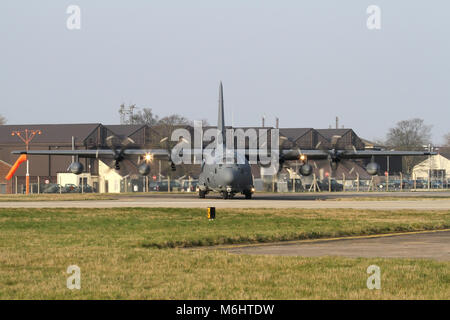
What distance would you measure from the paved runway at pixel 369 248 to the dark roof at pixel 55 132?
313 feet

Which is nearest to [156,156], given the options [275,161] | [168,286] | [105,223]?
[275,161]

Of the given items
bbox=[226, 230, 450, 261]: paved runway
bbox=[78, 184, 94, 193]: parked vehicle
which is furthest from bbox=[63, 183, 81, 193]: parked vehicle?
bbox=[226, 230, 450, 261]: paved runway

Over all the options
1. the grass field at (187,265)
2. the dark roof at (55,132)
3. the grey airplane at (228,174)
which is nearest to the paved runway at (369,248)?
the grass field at (187,265)

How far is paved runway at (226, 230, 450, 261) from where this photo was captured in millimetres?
19219

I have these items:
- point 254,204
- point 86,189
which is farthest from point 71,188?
point 254,204

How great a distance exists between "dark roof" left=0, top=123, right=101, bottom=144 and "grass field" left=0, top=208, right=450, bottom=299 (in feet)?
287

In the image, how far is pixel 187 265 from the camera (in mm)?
16828

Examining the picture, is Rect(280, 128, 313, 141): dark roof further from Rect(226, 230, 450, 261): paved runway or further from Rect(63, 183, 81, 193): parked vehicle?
Rect(226, 230, 450, 261): paved runway

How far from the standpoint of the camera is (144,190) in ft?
302

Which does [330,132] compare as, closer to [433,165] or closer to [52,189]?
[433,165]

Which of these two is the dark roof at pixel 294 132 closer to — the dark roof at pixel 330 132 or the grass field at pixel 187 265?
the dark roof at pixel 330 132
